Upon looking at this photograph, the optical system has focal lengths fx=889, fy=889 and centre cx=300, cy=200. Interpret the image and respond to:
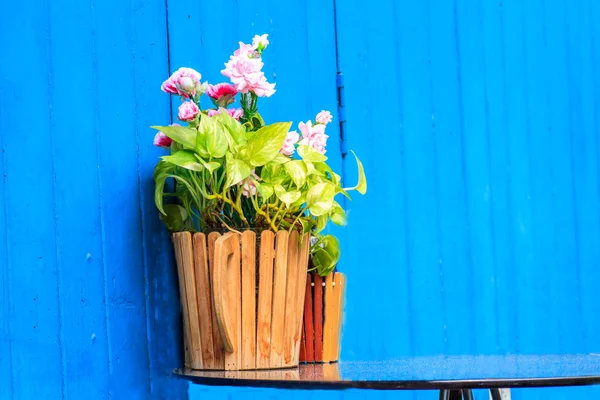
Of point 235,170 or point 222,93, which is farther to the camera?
point 222,93

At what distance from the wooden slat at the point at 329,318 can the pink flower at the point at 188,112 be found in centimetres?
56

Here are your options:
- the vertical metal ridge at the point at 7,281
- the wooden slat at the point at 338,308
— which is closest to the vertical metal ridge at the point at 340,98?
the wooden slat at the point at 338,308

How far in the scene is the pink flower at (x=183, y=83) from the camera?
2178 mm

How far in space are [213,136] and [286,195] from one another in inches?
8.9

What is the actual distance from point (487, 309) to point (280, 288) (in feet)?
2.94

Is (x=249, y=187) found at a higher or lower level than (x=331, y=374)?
higher

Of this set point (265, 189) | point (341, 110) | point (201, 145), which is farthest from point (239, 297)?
point (341, 110)

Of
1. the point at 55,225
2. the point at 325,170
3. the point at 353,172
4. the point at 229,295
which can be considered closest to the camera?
the point at 229,295

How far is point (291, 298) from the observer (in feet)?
7.11

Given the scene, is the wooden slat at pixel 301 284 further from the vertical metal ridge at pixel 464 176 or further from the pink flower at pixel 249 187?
the vertical metal ridge at pixel 464 176

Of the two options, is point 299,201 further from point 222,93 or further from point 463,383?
point 463,383

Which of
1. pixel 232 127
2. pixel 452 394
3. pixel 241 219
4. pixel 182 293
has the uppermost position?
pixel 232 127

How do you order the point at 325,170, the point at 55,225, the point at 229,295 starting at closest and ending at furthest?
the point at 229,295
the point at 55,225
the point at 325,170

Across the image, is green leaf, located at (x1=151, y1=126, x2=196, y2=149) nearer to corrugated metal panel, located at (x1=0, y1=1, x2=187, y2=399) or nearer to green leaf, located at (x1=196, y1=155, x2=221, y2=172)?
green leaf, located at (x1=196, y1=155, x2=221, y2=172)
